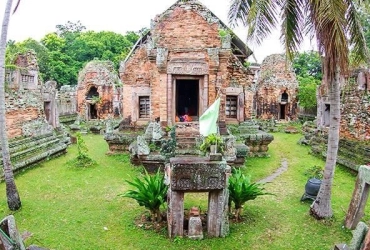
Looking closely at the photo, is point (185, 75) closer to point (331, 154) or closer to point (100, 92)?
point (331, 154)

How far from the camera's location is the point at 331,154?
8.09m

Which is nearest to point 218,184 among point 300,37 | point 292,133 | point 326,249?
point 326,249

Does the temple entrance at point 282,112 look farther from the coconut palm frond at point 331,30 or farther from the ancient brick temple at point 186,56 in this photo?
the coconut palm frond at point 331,30

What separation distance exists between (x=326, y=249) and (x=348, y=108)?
31.0 feet

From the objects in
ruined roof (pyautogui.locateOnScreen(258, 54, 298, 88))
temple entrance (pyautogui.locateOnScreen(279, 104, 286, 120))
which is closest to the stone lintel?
ruined roof (pyautogui.locateOnScreen(258, 54, 298, 88))

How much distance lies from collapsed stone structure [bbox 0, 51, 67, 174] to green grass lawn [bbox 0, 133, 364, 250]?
1.02m

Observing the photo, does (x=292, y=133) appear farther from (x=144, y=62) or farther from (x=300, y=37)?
(x=300, y=37)

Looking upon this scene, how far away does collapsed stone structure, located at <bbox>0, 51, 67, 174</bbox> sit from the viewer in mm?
13453

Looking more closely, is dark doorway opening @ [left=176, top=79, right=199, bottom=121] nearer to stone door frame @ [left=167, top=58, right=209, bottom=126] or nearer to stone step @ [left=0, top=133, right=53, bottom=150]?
stone door frame @ [left=167, top=58, right=209, bottom=126]

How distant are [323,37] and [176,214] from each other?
5076 mm

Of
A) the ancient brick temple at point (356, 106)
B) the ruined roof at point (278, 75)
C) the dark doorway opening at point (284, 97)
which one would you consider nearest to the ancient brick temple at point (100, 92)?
the ruined roof at point (278, 75)

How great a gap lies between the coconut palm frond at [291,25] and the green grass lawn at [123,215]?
4.09m

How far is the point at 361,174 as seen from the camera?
7617 mm

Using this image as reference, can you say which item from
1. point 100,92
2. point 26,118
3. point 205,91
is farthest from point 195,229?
point 100,92
